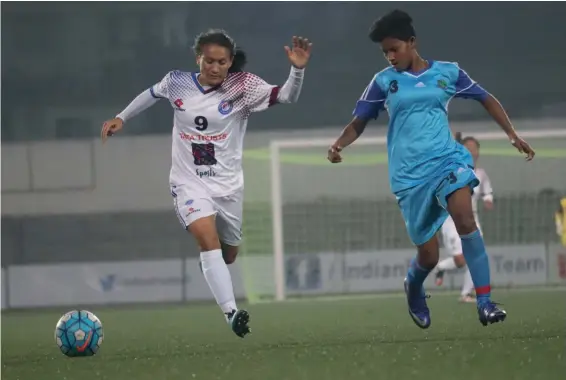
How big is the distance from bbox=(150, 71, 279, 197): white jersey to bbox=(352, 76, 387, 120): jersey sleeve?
497 millimetres

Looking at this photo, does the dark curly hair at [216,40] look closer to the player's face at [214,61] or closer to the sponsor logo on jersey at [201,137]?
the player's face at [214,61]

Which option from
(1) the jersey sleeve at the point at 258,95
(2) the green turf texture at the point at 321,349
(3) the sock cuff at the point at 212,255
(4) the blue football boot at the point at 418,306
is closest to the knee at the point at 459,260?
(2) the green turf texture at the point at 321,349

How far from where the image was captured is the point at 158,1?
67.7 feet

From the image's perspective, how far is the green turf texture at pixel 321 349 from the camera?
5.12m

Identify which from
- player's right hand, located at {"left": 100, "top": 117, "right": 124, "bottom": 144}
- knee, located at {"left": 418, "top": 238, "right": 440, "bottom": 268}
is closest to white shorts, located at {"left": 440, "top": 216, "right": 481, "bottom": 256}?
knee, located at {"left": 418, "top": 238, "right": 440, "bottom": 268}

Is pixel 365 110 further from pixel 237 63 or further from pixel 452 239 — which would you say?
pixel 452 239

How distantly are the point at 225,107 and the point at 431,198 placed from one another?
1.29m

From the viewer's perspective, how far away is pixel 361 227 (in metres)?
15.2

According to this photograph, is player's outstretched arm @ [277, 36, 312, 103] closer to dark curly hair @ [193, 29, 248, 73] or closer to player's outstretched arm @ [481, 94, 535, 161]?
dark curly hair @ [193, 29, 248, 73]

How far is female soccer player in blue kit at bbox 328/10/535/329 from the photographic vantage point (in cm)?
587

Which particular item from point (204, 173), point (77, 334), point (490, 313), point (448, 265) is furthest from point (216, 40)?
point (448, 265)

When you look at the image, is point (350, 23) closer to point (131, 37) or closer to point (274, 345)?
point (131, 37)

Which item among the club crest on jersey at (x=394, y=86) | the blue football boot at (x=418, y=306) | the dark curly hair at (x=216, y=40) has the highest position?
the dark curly hair at (x=216, y=40)

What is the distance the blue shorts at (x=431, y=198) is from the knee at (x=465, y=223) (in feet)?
0.39
